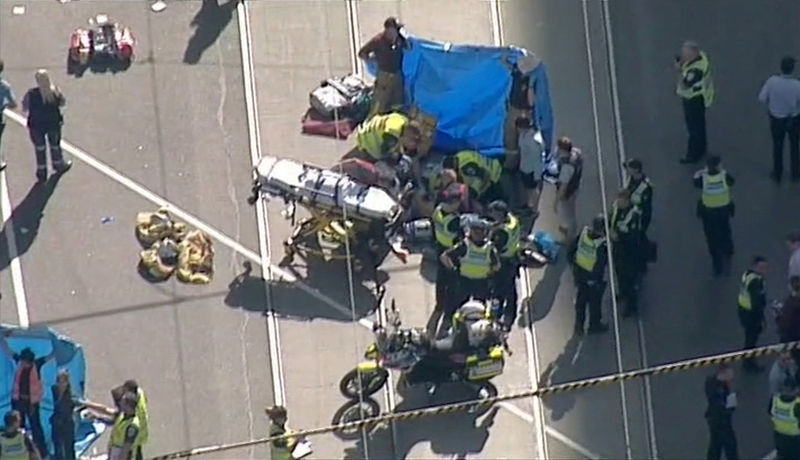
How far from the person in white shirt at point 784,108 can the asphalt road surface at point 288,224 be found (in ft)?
1.47

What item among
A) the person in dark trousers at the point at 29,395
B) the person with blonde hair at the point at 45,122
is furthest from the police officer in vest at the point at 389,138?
the person in dark trousers at the point at 29,395

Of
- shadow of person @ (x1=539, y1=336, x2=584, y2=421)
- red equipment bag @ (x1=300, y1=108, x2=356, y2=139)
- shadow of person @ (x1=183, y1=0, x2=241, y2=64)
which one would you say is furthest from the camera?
shadow of person @ (x1=183, y1=0, x2=241, y2=64)

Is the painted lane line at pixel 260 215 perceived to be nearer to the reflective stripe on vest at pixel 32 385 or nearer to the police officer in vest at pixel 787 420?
the reflective stripe on vest at pixel 32 385

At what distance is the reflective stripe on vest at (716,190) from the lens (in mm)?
25828

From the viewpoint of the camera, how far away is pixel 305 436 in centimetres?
2503

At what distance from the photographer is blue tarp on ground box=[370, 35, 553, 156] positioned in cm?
2741

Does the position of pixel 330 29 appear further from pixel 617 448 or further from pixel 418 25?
pixel 617 448

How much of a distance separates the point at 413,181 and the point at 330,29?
2.67m

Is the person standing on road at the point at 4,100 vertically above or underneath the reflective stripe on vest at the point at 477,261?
above

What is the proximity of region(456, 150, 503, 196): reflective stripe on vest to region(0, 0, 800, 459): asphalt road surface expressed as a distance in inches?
29.1

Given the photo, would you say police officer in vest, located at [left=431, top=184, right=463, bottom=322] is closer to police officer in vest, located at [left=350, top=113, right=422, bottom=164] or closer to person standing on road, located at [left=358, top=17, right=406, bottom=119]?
police officer in vest, located at [left=350, top=113, right=422, bottom=164]

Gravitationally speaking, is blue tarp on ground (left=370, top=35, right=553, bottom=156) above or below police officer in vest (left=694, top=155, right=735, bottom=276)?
above

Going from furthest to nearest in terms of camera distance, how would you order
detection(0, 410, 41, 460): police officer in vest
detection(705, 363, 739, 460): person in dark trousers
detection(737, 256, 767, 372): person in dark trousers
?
1. detection(737, 256, 767, 372): person in dark trousers
2. detection(705, 363, 739, 460): person in dark trousers
3. detection(0, 410, 41, 460): police officer in vest

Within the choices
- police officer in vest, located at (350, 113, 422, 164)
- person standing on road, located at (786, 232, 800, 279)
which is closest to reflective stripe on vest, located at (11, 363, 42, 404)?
police officer in vest, located at (350, 113, 422, 164)
